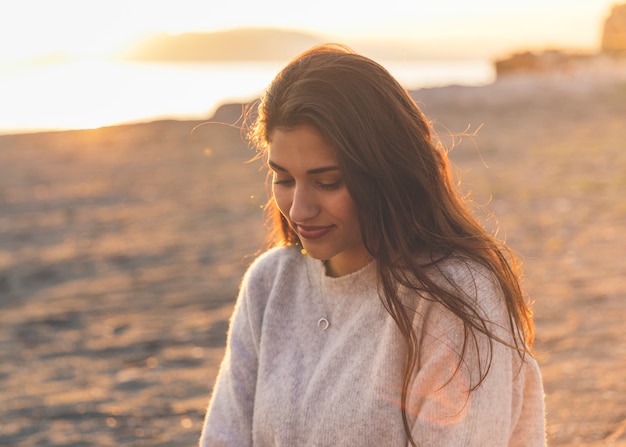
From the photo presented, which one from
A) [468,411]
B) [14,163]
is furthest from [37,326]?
[14,163]

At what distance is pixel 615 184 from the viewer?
8.34 meters

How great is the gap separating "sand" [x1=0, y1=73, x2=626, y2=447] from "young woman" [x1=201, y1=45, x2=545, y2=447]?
51 cm

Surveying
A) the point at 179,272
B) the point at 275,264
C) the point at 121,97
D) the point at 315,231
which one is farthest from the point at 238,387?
the point at 121,97

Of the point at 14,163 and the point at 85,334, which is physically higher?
the point at 85,334

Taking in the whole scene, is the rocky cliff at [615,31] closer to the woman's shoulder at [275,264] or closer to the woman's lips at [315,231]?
the woman's shoulder at [275,264]

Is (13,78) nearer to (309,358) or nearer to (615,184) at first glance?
(615,184)

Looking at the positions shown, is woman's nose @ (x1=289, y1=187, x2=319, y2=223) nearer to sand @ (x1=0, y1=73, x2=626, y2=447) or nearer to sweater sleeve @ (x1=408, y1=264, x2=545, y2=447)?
sweater sleeve @ (x1=408, y1=264, x2=545, y2=447)

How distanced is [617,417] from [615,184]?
5349mm

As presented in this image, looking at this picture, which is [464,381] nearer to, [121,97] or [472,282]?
[472,282]

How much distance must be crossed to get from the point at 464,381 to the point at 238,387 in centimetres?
66

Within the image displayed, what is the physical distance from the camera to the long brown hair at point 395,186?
5.71 ft

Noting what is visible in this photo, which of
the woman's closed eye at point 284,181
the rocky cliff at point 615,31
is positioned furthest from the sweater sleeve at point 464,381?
the rocky cliff at point 615,31

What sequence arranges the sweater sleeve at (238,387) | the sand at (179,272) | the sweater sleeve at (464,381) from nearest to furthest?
the sweater sleeve at (464,381) < the sweater sleeve at (238,387) < the sand at (179,272)

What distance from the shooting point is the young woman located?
1705mm
